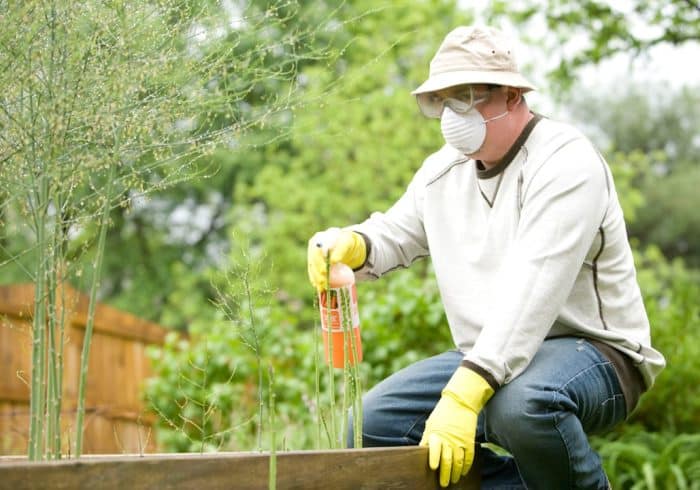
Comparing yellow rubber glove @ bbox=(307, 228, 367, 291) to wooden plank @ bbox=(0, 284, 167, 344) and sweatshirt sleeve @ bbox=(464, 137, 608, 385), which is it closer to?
sweatshirt sleeve @ bbox=(464, 137, 608, 385)

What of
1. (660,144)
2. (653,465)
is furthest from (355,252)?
(660,144)

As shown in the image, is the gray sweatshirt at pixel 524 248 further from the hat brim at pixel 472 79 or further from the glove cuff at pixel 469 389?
the hat brim at pixel 472 79

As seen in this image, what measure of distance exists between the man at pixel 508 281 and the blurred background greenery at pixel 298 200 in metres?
0.27

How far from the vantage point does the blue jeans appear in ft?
7.27

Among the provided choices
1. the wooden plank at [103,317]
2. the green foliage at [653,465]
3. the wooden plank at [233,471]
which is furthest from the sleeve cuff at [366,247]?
the wooden plank at [103,317]

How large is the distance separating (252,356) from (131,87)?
388 centimetres

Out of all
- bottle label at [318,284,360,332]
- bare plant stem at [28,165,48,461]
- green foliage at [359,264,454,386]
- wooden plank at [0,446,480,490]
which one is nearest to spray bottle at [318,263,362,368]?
bottle label at [318,284,360,332]

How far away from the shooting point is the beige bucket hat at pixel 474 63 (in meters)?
2.41

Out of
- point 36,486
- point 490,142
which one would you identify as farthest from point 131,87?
point 490,142

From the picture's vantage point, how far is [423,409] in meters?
2.62

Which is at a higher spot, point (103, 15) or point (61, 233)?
point (103, 15)

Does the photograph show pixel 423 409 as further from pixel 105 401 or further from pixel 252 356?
pixel 105 401

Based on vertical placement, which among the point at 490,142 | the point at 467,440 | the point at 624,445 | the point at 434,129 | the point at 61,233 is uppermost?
the point at 434,129

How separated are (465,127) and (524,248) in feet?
1.18
